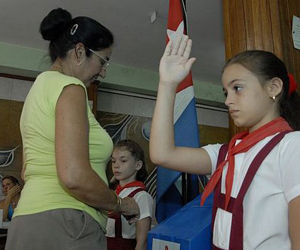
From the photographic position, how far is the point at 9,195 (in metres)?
3.79

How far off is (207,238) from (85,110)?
0.49 metres

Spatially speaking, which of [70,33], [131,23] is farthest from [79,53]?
[131,23]

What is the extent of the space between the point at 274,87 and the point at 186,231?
46cm

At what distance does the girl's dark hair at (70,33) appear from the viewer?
4.28 feet

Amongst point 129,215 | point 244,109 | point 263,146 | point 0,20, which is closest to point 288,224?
point 263,146

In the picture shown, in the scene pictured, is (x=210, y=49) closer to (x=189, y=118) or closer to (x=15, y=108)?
(x=15, y=108)

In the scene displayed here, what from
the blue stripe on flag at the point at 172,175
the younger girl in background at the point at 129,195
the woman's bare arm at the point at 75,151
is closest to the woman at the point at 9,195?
the younger girl in background at the point at 129,195

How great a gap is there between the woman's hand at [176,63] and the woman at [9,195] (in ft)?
9.95

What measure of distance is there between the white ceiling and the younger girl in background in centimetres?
116

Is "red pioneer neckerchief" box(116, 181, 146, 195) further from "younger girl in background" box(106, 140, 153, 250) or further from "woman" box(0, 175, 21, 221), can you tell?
"woman" box(0, 175, 21, 221)

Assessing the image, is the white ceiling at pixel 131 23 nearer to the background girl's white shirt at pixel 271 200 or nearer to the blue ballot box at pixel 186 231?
the blue ballot box at pixel 186 231

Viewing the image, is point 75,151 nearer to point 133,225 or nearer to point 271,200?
point 271,200

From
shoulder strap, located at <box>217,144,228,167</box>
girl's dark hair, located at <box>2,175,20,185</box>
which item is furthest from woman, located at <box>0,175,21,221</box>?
shoulder strap, located at <box>217,144,228,167</box>

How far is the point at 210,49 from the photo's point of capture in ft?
13.6
